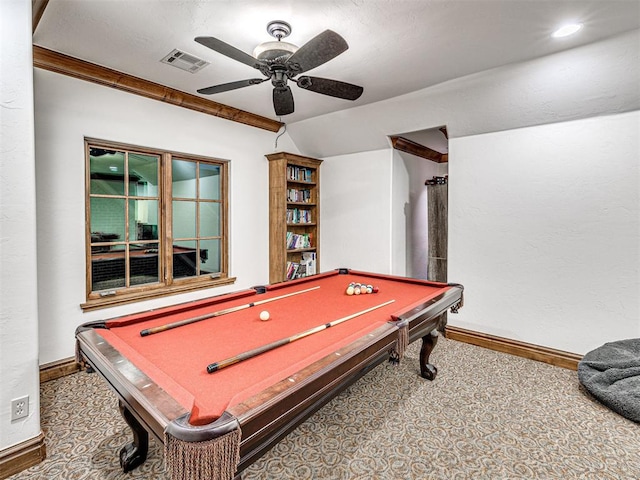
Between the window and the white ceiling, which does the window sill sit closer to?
the window

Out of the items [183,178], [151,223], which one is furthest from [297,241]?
[151,223]

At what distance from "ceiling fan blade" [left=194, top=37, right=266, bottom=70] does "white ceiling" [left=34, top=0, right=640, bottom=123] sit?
1.04ft

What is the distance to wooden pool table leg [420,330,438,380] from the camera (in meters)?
2.63

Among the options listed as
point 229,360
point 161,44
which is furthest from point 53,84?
point 229,360

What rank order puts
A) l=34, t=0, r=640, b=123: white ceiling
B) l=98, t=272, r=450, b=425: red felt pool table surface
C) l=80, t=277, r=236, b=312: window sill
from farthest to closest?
l=80, t=277, r=236, b=312: window sill
l=34, t=0, r=640, b=123: white ceiling
l=98, t=272, r=450, b=425: red felt pool table surface

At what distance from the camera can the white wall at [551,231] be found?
2648mm

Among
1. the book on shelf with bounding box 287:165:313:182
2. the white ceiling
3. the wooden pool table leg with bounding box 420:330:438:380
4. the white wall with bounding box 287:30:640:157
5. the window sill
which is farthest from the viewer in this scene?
the book on shelf with bounding box 287:165:313:182

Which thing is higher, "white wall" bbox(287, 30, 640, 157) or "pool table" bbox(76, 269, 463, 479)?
"white wall" bbox(287, 30, 640, 157)

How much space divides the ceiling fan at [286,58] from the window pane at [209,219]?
1664 mm

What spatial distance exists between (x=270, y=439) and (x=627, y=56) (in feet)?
10.8

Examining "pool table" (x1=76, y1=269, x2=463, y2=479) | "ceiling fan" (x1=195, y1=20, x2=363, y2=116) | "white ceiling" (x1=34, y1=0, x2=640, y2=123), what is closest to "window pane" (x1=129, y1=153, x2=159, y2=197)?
"white ceiling" (x1=34, y1=0, x2=640, y2=123)

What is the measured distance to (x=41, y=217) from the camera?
8.37 feet

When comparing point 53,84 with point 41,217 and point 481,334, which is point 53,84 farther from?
point 481,334

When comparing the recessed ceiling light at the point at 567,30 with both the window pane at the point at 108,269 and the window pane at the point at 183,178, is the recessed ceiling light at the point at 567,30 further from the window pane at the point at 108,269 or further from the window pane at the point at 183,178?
the window pane at the point at 108,269
